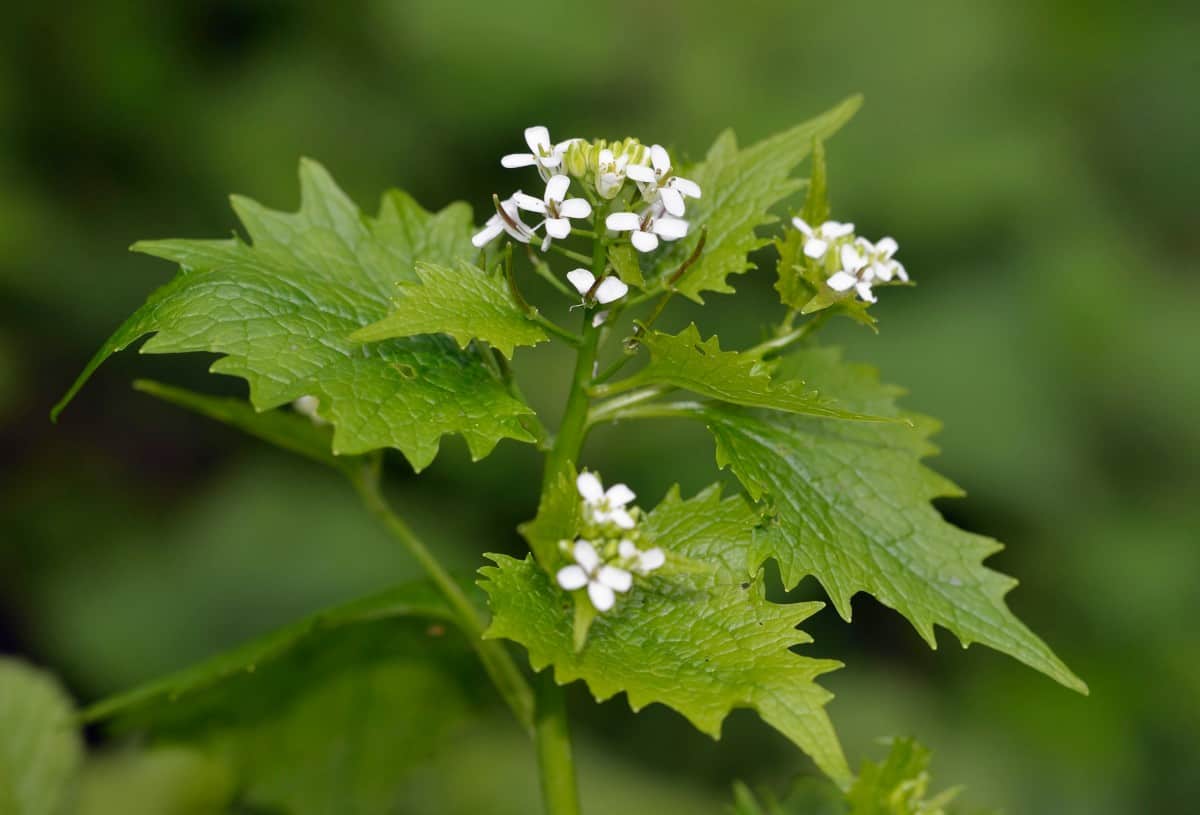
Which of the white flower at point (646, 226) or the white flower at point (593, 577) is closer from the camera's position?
the white flower at point (593, 577)

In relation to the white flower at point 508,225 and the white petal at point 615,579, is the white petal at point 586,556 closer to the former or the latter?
the white petal at point 615,579

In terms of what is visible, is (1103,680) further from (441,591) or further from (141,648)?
(141,648)

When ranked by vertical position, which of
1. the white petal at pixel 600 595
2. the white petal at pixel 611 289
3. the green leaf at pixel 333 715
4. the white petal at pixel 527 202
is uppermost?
the white petal at pixel 527 202

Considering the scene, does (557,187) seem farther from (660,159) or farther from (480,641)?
(480,641)

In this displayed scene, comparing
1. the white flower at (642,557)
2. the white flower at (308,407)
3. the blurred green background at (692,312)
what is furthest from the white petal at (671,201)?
the blurred green background at (692,312)

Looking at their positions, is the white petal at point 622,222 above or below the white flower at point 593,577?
above

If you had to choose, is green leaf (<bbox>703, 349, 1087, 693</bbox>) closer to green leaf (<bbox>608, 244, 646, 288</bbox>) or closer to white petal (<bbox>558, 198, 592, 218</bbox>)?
green leaf (<bbox>608, 244, 646, 288</bbox>)
